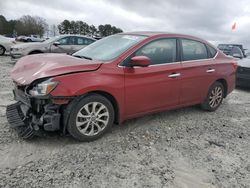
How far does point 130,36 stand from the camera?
4.31 meters

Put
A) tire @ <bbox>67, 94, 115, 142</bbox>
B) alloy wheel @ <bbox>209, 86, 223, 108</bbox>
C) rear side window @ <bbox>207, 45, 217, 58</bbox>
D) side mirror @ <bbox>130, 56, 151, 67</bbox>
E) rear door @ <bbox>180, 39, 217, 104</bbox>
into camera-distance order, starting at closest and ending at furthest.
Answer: tire @ <bbox>67, 94, 115, 142</bbox>
side mirror @ <bbox>130, 56, 151, 67</bbox>
rear door @ <bbox>180, 39, 217, 104</bbox>
rear side window @ <bbox>207, 45, 217, 58</bbox>
alloy wheel @ <bbox>209, 86, 223, 108</bbox>

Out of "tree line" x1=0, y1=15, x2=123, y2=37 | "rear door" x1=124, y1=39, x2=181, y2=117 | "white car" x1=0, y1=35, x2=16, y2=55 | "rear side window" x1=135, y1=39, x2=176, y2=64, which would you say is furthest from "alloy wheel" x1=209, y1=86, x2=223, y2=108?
"tree line" x1=0, y1=15, x2=123, y2=37

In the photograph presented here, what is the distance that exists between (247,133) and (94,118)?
272 cm

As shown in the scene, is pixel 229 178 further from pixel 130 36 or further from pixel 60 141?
pixel 130 36

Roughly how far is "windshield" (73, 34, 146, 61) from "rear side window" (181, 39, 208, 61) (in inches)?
36.7

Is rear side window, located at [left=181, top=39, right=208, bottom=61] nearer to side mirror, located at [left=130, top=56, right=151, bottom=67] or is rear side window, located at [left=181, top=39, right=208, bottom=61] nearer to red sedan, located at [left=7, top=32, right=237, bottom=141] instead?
red sedan, located at [left=7, top=32, right=237, bottom=141]

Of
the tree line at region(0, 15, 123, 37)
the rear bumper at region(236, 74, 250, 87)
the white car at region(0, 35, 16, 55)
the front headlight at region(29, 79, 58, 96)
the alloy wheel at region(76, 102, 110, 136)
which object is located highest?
the tree line at region(0, 15, 123, 37)

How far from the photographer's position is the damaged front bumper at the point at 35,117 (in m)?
3.19

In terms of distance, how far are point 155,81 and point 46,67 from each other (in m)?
1.71


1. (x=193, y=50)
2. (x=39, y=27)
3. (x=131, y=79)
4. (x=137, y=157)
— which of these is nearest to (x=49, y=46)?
(x=193, y=50)

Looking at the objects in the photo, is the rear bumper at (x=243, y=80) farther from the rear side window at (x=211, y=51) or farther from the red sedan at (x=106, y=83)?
the red sedan at (x=106, y=83)

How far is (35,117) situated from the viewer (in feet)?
10.8

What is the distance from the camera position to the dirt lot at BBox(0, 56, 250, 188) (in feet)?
8.87

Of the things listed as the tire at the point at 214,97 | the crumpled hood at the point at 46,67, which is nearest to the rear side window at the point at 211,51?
the tire at the point at 214,97
